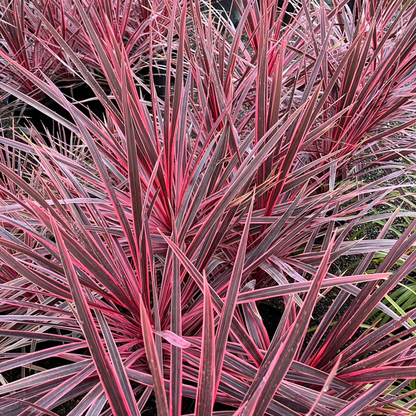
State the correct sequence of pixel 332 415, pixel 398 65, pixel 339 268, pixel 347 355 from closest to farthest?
pixel 332 415
pixel 347 355
pixel 398 65
pixel 339 268

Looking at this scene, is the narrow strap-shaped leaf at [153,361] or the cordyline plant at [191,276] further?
the cordyline plant at [191,276]

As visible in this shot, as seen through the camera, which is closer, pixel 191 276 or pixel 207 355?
pixel 207 355

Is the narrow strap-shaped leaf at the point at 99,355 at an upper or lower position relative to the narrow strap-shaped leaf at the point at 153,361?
lower

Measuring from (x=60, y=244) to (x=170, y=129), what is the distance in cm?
29

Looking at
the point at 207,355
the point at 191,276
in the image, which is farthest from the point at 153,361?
the point at 191,276

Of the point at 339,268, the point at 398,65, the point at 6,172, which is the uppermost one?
the point at 398,65

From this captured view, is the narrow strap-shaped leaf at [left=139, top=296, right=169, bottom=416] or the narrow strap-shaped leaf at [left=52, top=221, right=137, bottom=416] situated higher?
the narrow strap-shaped leaf at [left=139, top=296, right=169, bottom=416]

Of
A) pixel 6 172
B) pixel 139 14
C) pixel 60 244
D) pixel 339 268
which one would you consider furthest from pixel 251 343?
pixel 139 14

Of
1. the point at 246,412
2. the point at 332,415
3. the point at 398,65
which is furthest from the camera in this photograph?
the point at 398,65

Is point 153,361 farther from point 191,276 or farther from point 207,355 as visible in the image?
point 191,276

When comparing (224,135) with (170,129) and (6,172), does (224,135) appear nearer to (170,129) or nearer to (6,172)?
(170,129)

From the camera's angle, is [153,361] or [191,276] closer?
[153,361]

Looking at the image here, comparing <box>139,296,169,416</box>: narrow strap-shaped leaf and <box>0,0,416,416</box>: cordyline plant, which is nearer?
<box>139,296,169,416</box>: narrow strap-shaped leaf

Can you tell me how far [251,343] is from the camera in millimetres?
485
